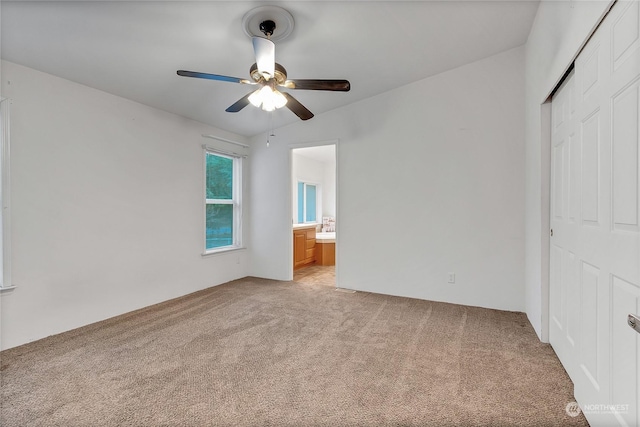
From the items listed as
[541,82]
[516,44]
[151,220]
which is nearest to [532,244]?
[541,82]

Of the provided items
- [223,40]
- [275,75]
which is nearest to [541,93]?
[275,75]

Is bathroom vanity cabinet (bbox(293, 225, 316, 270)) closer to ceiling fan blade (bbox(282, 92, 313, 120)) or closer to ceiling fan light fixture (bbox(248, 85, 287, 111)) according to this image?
ceiling fan blade (bbox(282, 92, 313, 120))

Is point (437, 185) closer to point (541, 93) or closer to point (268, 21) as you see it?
point (541, 93)

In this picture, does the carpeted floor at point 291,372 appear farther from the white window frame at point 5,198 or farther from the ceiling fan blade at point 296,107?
the ceiling fan blade at point 296,107

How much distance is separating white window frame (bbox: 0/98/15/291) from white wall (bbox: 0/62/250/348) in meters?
Result: 0.04

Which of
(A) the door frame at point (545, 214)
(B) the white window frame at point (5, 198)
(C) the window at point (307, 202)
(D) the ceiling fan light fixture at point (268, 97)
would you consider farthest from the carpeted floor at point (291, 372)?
(C) the window at point (307, 202)

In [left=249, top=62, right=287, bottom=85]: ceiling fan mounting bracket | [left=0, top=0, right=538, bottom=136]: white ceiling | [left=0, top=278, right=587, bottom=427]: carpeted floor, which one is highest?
[left=0, top=0, right=538, bottom=136]: white ceiling

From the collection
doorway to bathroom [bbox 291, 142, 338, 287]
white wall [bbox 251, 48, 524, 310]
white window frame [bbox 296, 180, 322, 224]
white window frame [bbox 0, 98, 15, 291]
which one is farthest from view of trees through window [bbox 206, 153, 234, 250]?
white window frame [bbox 296, 180, 322, 224]

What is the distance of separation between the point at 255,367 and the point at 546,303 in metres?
2.41

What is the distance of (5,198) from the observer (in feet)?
7.71

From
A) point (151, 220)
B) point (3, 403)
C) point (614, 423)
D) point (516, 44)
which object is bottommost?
point (3, 403)

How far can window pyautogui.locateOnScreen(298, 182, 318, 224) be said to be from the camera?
6969 mm

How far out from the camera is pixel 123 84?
2.87 m

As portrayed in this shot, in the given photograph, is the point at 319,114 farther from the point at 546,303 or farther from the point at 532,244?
the point at 546,303
